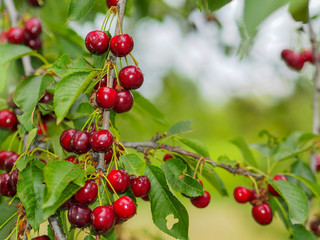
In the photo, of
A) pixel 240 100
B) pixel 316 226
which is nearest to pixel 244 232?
pixel 240 100

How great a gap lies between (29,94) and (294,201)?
3.34ft

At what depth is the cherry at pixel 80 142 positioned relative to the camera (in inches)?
40.3

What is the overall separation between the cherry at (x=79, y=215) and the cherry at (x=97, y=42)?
0.45 meters

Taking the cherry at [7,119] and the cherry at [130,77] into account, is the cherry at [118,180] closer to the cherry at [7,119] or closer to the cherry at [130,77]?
the cherry at [130,77]

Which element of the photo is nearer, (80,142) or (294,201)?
(80,142)

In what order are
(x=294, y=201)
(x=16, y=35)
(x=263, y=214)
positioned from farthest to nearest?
(x=16, y=35) < (x=263, y=214) < (x=294, y=201)

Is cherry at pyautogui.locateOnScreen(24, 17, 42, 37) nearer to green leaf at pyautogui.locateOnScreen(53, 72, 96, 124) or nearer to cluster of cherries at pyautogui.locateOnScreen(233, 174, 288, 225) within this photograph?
green leaf at pyautogui.locateOnScreen(53, 72, 96, 124)

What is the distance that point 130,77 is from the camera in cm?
104

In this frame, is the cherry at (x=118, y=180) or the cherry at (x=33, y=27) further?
the cherry at (x=33, y=27)

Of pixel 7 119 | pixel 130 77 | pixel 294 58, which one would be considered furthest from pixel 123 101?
pixel 294 58

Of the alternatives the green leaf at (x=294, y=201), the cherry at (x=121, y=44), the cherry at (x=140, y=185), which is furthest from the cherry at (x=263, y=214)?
the cherry at (x=121, y=44)

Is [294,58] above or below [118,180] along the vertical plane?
above

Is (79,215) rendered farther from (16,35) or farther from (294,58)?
(294,58)

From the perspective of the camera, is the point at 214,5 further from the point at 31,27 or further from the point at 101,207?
the point at 31,27
